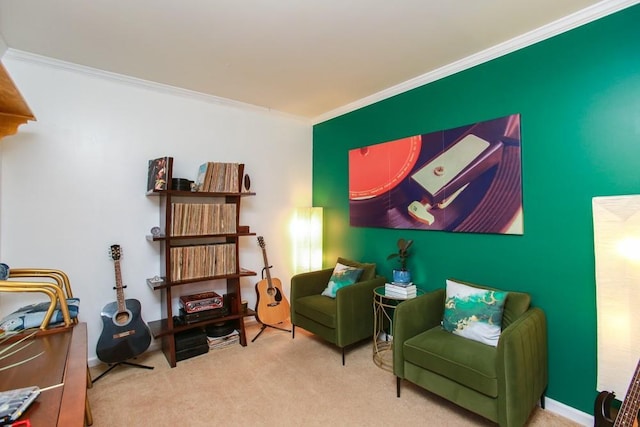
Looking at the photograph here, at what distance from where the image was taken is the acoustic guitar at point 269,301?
11.0 feet

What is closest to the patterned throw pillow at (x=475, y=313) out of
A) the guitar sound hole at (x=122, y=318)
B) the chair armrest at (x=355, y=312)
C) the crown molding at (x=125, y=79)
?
the chair armrest at (x=355, y=312)

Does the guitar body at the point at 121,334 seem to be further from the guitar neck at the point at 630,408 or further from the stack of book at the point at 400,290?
the guitar neck at the point at 630,408

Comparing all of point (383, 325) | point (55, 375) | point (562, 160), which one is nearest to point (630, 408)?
point (562, 160)

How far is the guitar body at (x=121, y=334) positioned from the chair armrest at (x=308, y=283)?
1.35 metres

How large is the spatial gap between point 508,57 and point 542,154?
80 centimetres

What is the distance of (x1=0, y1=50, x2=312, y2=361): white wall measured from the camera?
8.06 feet

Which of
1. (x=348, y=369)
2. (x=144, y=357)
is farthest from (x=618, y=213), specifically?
(x=144, y=357)

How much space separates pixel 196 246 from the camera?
2.89 m

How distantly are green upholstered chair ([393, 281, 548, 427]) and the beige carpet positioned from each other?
0.62 ft

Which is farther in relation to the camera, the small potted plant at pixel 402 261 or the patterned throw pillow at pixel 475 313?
the small potted plant at pixel 402 261

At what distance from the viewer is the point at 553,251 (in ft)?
6.89

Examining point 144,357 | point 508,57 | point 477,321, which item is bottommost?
point 144,357

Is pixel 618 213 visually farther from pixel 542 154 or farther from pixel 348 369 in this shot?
pixel 348 369

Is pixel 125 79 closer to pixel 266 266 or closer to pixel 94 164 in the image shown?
pixel 94 164
